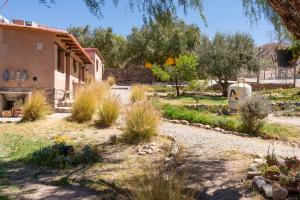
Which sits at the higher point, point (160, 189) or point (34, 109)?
point (34, 109)

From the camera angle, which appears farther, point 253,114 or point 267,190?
point 253,114

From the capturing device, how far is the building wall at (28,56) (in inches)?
596

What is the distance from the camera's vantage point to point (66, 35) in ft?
52.4

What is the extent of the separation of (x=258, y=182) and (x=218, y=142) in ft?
13.0

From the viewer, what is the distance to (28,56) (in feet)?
50.3

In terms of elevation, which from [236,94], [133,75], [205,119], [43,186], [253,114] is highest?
[133,75]

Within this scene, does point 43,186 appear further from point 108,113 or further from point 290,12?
point 108,113

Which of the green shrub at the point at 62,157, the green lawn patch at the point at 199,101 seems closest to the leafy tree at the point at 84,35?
the green lawn patch at the point at 199,101

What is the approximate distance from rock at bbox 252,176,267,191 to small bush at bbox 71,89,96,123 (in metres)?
7.21

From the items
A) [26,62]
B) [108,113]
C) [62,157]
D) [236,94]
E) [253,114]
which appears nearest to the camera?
[62,157]

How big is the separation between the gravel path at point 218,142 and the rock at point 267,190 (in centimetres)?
287

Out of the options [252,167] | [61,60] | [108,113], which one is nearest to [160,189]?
[252,167]

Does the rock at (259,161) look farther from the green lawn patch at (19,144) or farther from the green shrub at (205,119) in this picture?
the green shrub at (205,119)

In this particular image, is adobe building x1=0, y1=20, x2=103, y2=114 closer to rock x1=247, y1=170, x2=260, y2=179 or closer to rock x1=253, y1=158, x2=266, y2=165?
rock x1=253, y1=158, x2=266, y2=165
